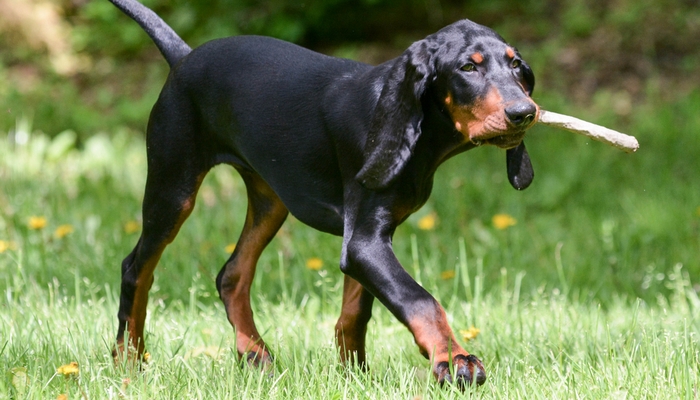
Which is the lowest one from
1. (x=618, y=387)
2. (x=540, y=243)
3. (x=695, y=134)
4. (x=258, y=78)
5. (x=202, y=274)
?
(x=618, y=387)

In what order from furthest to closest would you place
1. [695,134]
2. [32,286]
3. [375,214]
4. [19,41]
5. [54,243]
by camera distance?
[19,41] → [695,134] → [54,243] → [32,286] → [375,214]

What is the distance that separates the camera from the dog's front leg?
2.67 m

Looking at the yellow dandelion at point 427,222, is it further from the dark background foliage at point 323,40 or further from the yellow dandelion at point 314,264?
the dark background foliage at point 323,40

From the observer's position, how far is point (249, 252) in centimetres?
395

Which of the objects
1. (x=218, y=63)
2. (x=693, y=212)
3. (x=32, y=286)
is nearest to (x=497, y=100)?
(x=218, y=63)

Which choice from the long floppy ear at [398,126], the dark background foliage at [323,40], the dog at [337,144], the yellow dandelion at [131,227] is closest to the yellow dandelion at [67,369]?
the dog at [337,144]

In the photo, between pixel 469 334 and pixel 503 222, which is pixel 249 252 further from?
pixel 503 222

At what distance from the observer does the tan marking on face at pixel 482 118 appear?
2762 millimetres

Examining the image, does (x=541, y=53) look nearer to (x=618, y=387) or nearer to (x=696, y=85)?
(x=696, y=85)

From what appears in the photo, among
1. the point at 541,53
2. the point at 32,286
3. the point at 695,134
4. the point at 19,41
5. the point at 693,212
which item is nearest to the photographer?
the point at 32,286

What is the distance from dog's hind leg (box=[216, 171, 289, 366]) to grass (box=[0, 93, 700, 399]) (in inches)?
3.6

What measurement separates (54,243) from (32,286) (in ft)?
2.92

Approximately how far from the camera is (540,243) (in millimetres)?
5270

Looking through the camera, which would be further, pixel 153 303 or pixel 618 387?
pixel 153 303
